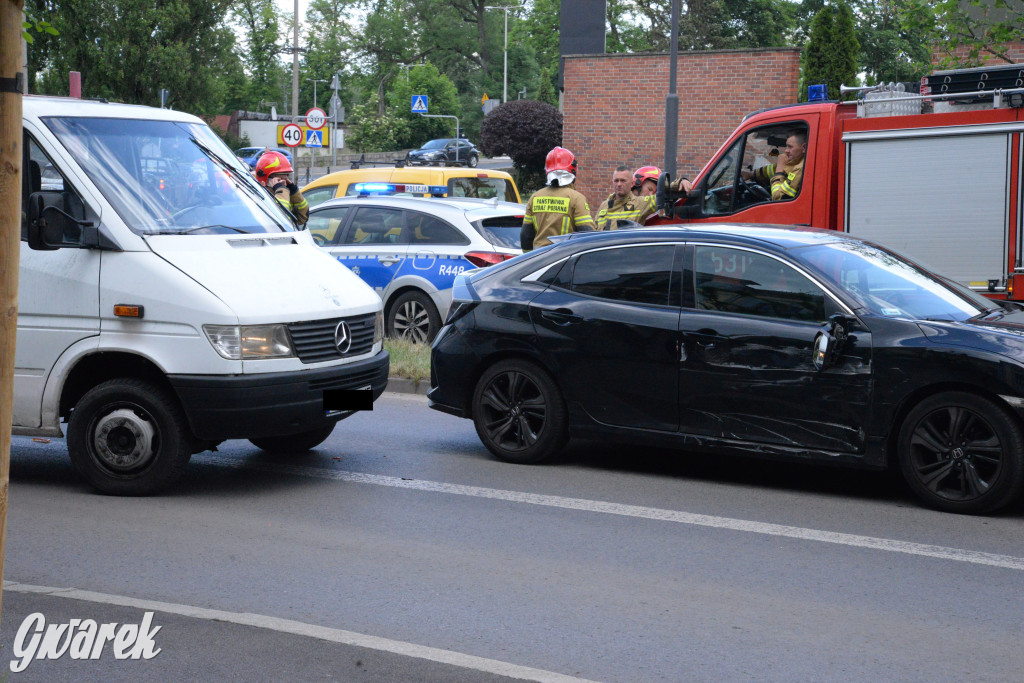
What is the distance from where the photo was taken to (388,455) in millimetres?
8273

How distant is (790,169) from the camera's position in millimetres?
11039

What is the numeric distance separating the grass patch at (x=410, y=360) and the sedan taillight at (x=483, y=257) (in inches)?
39.0

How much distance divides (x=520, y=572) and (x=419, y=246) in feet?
25.0

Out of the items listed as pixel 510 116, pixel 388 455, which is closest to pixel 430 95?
pixel 510 116

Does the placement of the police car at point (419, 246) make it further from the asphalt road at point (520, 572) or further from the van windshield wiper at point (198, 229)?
the van windshield wiper at point (198, 229)

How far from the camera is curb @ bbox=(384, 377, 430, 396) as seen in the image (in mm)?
10977

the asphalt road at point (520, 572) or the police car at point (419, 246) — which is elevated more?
the police car at point (419, 246)

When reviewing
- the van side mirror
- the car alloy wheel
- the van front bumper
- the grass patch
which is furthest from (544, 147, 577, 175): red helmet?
the car alloy wheel

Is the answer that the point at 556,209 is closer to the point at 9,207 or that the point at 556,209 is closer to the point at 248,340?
the point at 248,340

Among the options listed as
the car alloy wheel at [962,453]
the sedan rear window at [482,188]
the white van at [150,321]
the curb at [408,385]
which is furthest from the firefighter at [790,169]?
the sedan rear window at [482,188]

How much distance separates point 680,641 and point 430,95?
7578 centimetres

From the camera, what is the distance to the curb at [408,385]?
1098 cm

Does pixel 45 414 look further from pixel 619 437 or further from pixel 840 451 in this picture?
pixel 840 451

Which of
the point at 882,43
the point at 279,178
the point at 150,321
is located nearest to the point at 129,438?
the point at 150,321
